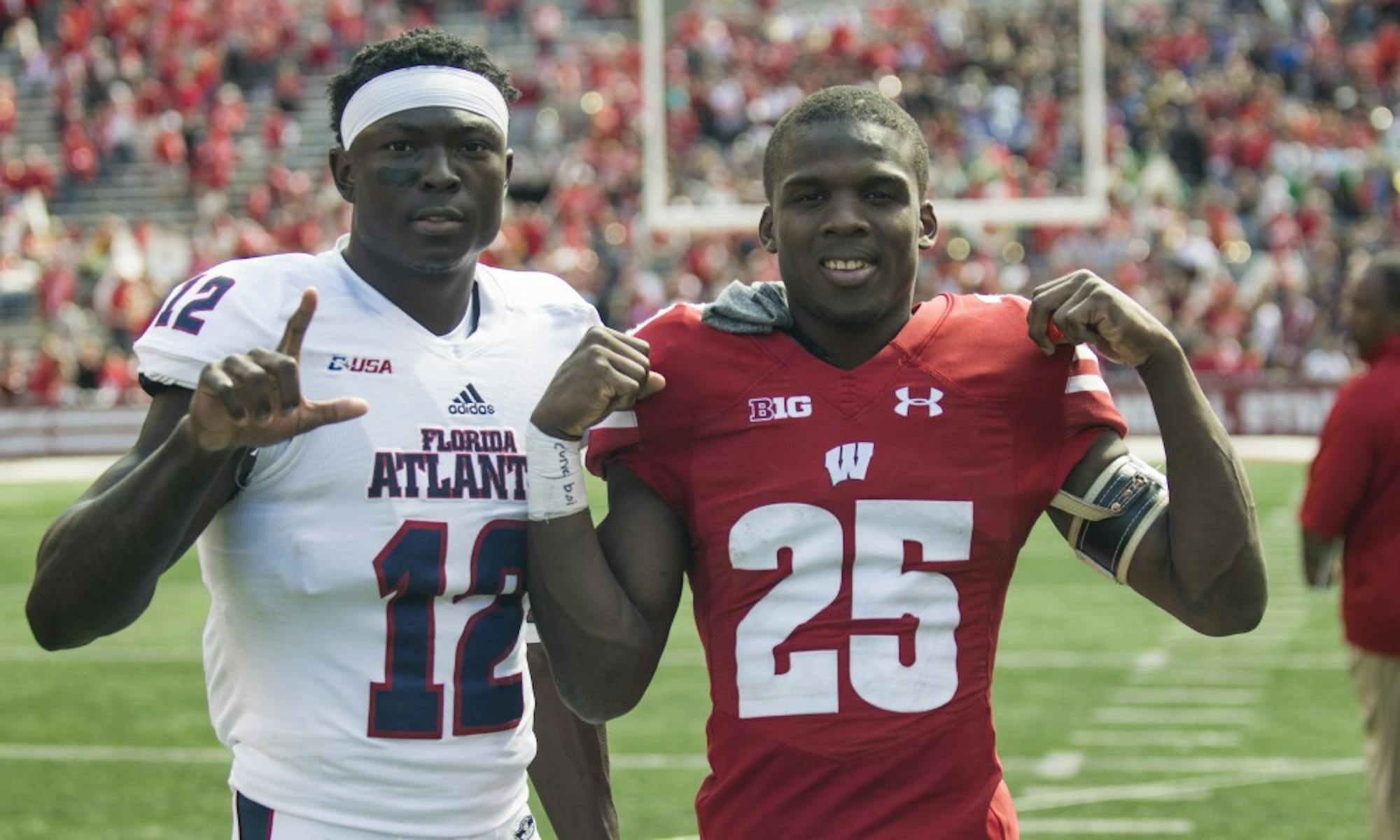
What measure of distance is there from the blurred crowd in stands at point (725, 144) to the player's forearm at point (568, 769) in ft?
47.4

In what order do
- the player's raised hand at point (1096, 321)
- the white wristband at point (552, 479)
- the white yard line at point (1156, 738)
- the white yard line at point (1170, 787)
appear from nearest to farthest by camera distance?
the player's raised hand at point (1096, 321) < the white wristband at point (552, 479) < the white yard line at point (1170, 787) < the white yard line at point (1156, 738)

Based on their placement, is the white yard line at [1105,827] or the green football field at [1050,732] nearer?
the white yard line at [1105,827]

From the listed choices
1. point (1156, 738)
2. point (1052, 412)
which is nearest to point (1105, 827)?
point (1156, 738)

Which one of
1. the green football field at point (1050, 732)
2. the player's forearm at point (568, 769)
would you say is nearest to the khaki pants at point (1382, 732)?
the green football field at point (1050, 732)

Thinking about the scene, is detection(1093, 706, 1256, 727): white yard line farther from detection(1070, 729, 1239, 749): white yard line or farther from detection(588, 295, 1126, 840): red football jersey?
detection(588, 295, 1126, 840): red football jersey

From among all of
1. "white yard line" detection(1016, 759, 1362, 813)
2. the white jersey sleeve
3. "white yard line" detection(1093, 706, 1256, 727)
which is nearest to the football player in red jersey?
the white jersey sleeve

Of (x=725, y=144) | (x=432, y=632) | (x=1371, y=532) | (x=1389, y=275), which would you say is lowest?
(x=725, y=144)

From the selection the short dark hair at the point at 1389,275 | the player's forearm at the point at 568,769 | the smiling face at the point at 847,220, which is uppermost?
the smiling face at the point at 847,220

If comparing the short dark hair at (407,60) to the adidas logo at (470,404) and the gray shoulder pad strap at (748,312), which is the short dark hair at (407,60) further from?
the gray shoulder pad strap at (748,312)

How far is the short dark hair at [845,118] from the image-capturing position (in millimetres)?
2818

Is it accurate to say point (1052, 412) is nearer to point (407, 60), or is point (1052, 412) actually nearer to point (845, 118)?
point (845, 118)

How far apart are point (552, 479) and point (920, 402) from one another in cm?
53

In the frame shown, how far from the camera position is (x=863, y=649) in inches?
107

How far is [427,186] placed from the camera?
293 centimetres
